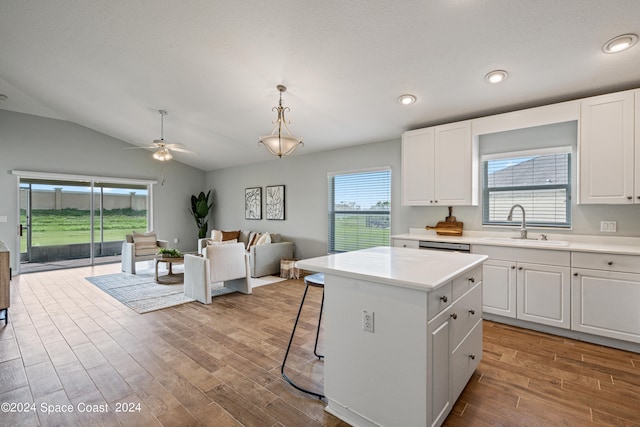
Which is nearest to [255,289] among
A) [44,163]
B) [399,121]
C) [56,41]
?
[399,121]

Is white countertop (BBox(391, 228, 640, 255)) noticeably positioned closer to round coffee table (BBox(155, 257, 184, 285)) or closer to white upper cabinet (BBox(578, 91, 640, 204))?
white upper cabinet (BBox(578, 91, 640, 204))

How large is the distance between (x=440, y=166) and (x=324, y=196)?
2.39 meters

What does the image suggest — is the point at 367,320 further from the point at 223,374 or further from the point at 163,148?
the point at 163,148

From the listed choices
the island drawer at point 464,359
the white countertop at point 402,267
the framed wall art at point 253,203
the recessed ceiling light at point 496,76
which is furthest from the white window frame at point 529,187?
the framed wall art at point 253,203

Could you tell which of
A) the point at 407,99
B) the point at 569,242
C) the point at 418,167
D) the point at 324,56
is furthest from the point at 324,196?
the point at 569,242

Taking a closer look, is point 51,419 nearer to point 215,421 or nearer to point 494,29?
point 215,421

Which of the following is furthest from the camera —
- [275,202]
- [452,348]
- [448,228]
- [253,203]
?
[253,203]

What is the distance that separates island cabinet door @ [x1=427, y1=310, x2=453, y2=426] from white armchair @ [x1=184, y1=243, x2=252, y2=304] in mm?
3173

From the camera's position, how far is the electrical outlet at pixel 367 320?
1607 millimetres

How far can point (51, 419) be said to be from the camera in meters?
1.79

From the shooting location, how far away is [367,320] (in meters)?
1.62

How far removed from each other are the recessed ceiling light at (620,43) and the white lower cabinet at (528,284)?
5.71 ft

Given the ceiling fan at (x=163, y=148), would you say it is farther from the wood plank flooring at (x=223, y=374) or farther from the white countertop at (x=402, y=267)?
the white countertop at (x=402, y=267)

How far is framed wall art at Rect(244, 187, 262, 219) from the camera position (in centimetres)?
707
